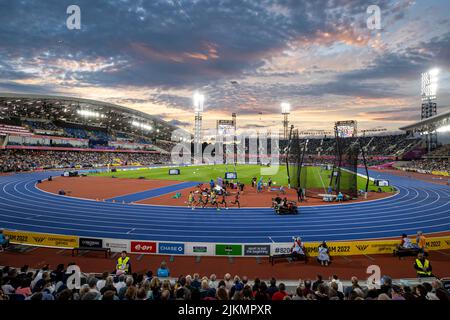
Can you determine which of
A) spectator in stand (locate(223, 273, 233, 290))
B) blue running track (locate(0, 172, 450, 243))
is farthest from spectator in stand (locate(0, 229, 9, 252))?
spectator in stand (locate(223, 273, 233, 290))

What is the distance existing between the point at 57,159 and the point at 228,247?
6964 centimetres

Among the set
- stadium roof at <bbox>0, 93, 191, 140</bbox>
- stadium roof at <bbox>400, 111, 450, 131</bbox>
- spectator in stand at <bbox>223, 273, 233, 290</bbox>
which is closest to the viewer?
spectator in stand at <bbox>223, 273, 233, 290</bbox>

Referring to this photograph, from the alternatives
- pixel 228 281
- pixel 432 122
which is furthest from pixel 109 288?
pixel 432 122

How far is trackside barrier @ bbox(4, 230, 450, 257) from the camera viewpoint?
39.1ft

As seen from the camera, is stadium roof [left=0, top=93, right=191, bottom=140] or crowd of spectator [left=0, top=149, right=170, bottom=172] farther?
crowd of spectator [left=0, top=149, right=170, bottom=172]

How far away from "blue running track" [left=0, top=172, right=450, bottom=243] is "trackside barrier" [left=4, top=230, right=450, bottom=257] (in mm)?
1793

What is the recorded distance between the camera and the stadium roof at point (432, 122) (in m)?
60.3

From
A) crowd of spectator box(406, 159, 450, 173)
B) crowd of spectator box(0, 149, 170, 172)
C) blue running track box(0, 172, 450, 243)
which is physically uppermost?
crowd of spectator box(0, 149, 170, 172)

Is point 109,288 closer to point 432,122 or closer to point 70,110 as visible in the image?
point 70,110

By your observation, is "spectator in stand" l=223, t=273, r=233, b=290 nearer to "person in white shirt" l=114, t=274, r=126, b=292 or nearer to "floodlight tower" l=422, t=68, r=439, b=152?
"person in white shirt" l=114, t=274, r=126, b=292

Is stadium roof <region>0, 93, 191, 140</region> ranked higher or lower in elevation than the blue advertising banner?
higher

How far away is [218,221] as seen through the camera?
17.7 metres

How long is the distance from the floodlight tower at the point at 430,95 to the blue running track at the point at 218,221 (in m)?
58.4
